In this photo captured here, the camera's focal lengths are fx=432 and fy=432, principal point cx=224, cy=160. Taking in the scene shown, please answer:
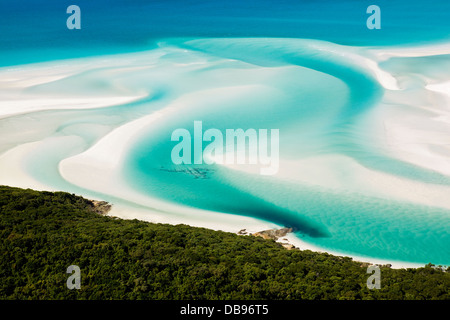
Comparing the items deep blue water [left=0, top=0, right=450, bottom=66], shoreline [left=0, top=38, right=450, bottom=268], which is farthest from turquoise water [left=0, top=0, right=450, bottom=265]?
shoreline [left=0, top=38, right=450, bottom=268]

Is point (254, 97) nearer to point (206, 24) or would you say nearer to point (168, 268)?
point (168, 268)

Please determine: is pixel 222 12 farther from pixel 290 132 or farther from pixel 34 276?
pixel 34 276

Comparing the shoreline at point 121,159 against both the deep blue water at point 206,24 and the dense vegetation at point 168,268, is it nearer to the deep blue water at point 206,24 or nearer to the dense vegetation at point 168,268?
the dense vegetation at point 168,268

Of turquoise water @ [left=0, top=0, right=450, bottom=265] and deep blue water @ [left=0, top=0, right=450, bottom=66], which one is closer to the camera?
turquoise water @ [left=0, top=0, right=450, bottom=265]

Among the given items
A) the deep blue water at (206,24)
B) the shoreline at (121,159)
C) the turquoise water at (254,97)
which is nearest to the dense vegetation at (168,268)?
the shoreline at (121,159)

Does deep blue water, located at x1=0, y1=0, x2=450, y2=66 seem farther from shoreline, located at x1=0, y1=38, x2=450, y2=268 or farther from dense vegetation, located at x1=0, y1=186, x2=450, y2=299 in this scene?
dense vegetation, located at x1=0, y1=186, x2=450, y2=299

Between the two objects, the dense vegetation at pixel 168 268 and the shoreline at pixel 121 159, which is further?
the shoreline at pixel 121 159

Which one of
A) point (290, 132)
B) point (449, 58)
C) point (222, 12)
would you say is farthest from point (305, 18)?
point (290, 132)
